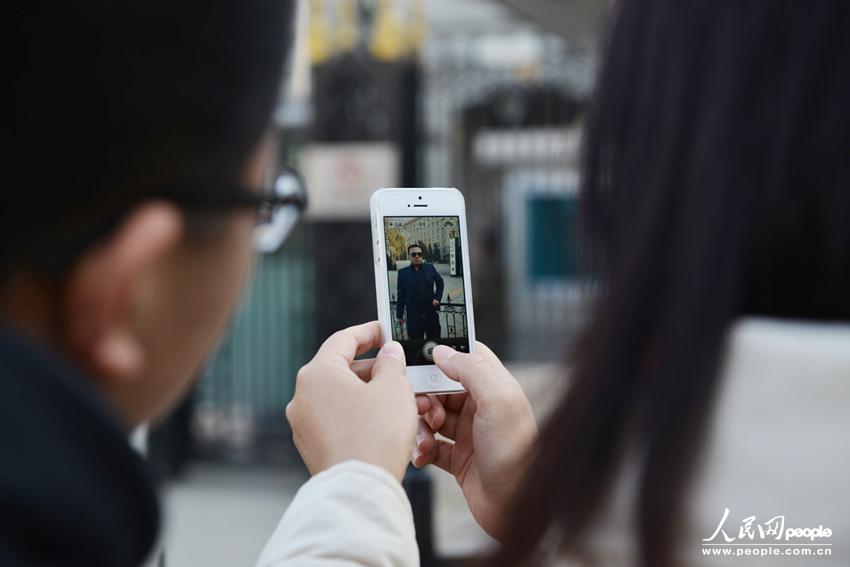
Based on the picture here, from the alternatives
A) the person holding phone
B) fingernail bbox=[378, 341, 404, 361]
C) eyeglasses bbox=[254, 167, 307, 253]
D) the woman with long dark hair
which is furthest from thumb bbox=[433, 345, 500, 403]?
the person holding phone

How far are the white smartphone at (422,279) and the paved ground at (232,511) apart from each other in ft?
6.47

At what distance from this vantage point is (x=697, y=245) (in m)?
0.82

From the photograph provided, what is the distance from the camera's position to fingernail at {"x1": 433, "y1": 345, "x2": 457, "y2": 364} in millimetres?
1454

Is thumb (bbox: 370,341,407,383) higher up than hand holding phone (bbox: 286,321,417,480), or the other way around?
thumb (bbox: 370,341,407,383)

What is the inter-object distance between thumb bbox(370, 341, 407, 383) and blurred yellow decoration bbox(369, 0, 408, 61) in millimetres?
4683

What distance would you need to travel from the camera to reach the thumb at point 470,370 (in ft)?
4.53

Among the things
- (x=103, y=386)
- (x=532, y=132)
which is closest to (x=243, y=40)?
(x=103, y=386)

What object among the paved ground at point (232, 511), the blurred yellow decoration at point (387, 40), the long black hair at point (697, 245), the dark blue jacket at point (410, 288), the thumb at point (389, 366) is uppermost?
the blurred yellow decoration at point (387, 40)

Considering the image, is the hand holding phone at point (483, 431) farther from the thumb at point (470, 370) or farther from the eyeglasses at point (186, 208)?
the eyeglasses at point (186, 208)

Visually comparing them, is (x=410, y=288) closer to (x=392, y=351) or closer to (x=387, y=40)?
(x=392, y=351)

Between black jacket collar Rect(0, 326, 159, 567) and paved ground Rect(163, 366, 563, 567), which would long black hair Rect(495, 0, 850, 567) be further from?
paved ground Rect(163, 366, 563, 567)

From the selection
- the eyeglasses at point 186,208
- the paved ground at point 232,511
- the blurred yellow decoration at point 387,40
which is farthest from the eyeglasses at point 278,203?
the blurred yellow decoration at point 387,40

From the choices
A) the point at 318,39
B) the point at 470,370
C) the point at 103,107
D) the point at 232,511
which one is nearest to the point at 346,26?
the point at 318,39

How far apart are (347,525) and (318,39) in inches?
205
